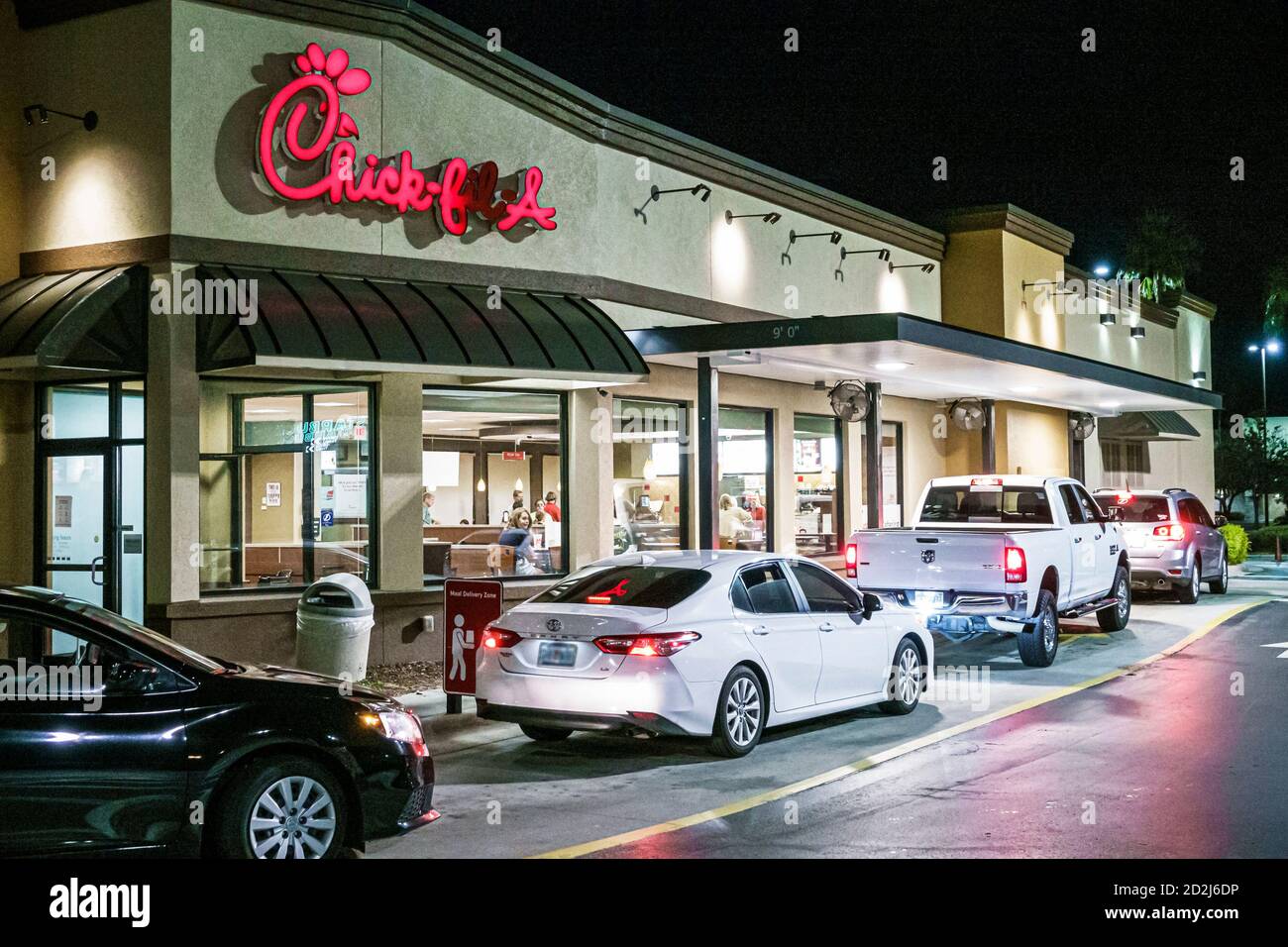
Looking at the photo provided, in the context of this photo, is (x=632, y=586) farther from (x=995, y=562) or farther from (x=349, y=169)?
(x=349, y=169)

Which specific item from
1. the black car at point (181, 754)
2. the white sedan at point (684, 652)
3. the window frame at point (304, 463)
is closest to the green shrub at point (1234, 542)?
the white sedan at point (684, 652)

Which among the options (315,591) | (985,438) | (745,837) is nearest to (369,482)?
(315,591)

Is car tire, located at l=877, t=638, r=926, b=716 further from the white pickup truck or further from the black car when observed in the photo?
the black car

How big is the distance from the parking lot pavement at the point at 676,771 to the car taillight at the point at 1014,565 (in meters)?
1.05

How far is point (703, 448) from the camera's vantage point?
54.1 ft

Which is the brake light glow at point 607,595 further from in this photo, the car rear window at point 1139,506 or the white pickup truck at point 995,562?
the car rear window at point 1139,506

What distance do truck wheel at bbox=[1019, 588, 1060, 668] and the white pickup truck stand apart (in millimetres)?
11

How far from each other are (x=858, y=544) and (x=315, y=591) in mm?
5826

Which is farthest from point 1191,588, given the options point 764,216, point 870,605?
point 870,605

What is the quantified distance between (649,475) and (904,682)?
24.3ft

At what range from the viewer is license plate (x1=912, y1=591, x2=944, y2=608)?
1405 centimetres

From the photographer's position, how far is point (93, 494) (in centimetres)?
1428
